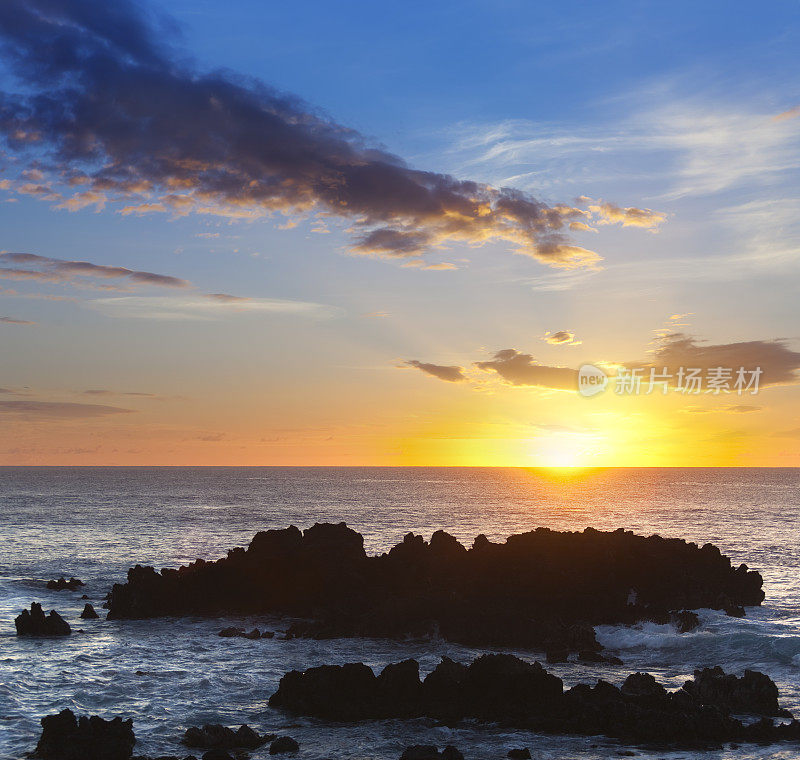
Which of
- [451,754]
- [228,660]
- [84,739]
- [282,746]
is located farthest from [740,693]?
[84,739]

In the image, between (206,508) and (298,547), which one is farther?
(206,508)

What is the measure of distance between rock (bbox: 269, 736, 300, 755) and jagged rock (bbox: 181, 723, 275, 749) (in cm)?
67

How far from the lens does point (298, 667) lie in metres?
35.8

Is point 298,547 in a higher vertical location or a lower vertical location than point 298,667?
higher

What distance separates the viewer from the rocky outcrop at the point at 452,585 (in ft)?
141

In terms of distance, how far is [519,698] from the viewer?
2845cm

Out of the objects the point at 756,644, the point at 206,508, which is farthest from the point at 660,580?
the point at 206,508

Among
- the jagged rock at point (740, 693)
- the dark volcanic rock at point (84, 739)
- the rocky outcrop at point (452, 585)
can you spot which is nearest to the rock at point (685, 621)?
the rocky outcrop at point (452, 585)

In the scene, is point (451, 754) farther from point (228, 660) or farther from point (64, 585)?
point (64, 585)

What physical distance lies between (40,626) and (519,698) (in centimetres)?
2799

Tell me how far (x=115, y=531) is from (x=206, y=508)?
1972 inches

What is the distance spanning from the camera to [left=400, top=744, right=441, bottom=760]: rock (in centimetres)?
2289

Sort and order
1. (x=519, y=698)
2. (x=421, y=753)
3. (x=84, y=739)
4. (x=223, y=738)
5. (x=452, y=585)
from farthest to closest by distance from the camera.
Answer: (x=452, y=585) → (x=519, y=698) → (x=223, y=738) → (x=84, y=739) → (x=421, y=753)

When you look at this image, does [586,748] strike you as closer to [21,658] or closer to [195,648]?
[195,648]
